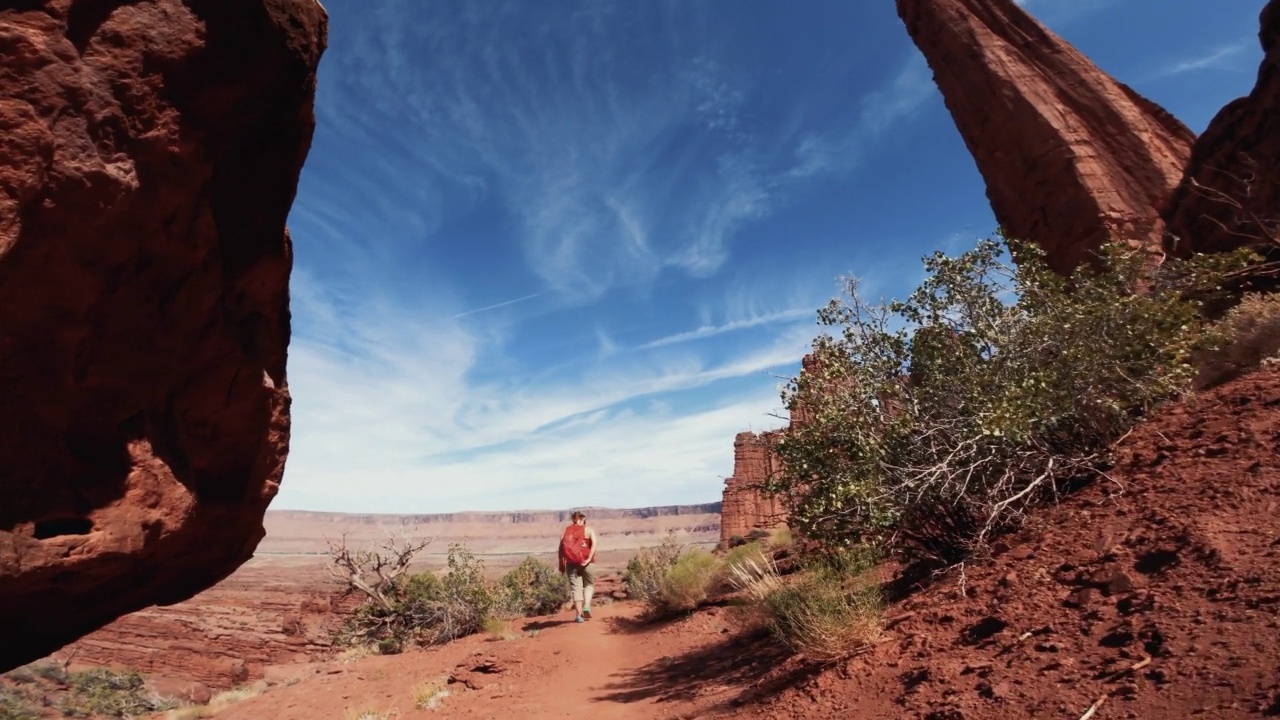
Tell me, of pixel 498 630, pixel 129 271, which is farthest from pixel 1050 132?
pixel 129 271

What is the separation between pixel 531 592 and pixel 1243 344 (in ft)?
49.5

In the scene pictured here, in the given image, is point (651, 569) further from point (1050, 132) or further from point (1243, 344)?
point (1050, 132)

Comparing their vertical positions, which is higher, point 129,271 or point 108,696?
point 129,271

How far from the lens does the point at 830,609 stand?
221 inches

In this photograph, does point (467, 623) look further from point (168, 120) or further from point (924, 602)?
point (168, 120)

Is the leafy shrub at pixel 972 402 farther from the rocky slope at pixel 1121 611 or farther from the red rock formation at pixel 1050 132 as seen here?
the red rock formation at pixel 1050 132

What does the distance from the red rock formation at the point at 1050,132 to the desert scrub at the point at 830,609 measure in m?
13.9

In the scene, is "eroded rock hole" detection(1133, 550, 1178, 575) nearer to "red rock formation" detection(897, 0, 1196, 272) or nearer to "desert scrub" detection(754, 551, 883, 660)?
"desert scrub" detection(754, 551, 883, 660)

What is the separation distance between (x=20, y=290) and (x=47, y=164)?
0.68 metres

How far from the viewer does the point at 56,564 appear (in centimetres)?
374

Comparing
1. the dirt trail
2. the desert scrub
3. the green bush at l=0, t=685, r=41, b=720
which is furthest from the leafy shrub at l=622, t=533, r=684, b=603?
the green bush at l=0, t=685, r=41, b=720

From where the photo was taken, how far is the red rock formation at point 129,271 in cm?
315

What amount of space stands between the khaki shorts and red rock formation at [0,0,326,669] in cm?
740

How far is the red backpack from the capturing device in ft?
37.8
